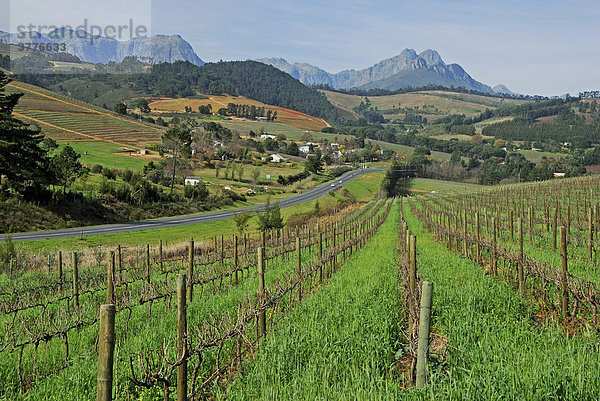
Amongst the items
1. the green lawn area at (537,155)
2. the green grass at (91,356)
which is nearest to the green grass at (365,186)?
the green lawn area at (537,155)

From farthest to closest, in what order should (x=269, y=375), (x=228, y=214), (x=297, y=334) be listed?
1. (x=228, y=214)
2. (x=297, y=334)
3. (x=269, y=375)

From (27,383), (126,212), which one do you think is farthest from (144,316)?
(126,212)

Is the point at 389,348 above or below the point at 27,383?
above

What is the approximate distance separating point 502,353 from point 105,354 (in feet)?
14.6

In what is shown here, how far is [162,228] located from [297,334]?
40.4 meters

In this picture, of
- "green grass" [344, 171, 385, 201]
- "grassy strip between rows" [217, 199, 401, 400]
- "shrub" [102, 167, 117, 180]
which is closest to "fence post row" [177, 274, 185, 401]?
"grassy strip between rows" [217, 199, 401, 400]

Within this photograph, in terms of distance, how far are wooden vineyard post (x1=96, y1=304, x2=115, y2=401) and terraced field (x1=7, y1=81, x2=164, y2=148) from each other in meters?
99.6

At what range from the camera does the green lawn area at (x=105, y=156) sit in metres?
74.9

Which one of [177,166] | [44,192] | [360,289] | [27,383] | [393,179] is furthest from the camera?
[393,179]

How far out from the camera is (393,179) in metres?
103

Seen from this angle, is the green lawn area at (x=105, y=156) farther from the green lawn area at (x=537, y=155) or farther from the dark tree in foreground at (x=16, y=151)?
the green lawn area at (x=537, y=155)

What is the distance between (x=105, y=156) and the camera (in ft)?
267

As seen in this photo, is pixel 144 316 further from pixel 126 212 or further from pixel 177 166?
pixel 177 166

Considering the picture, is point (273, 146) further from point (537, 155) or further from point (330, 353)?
point (330, 353)
